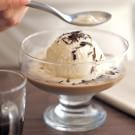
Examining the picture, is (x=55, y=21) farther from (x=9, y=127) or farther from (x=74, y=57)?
(x=9, y=127)

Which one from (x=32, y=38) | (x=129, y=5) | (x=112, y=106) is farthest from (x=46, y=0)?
(x=112, y=106)

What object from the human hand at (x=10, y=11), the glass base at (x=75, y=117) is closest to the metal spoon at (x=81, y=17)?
the human hand at (x=10, y=11)

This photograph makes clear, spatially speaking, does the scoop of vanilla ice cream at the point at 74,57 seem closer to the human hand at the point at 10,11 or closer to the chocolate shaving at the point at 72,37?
the chocolate shaving at the point at 72,37

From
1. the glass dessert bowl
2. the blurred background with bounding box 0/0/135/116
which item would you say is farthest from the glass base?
the blurred background with bounding box 0/0/135/116

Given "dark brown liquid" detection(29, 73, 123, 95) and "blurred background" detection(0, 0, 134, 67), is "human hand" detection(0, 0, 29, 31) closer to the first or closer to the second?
"dark brown liquid" detection(29, 73, 123, 95)

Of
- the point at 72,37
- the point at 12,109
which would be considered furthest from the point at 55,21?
the point at 12,109

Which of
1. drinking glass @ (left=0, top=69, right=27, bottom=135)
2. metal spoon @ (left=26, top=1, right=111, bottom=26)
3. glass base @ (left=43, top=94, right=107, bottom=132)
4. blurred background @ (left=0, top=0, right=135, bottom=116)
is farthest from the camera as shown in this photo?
blurred background @ (left=0, top=0, right=135, bottom=116)

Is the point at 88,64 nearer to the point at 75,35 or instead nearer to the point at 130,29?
the point at 75,35
